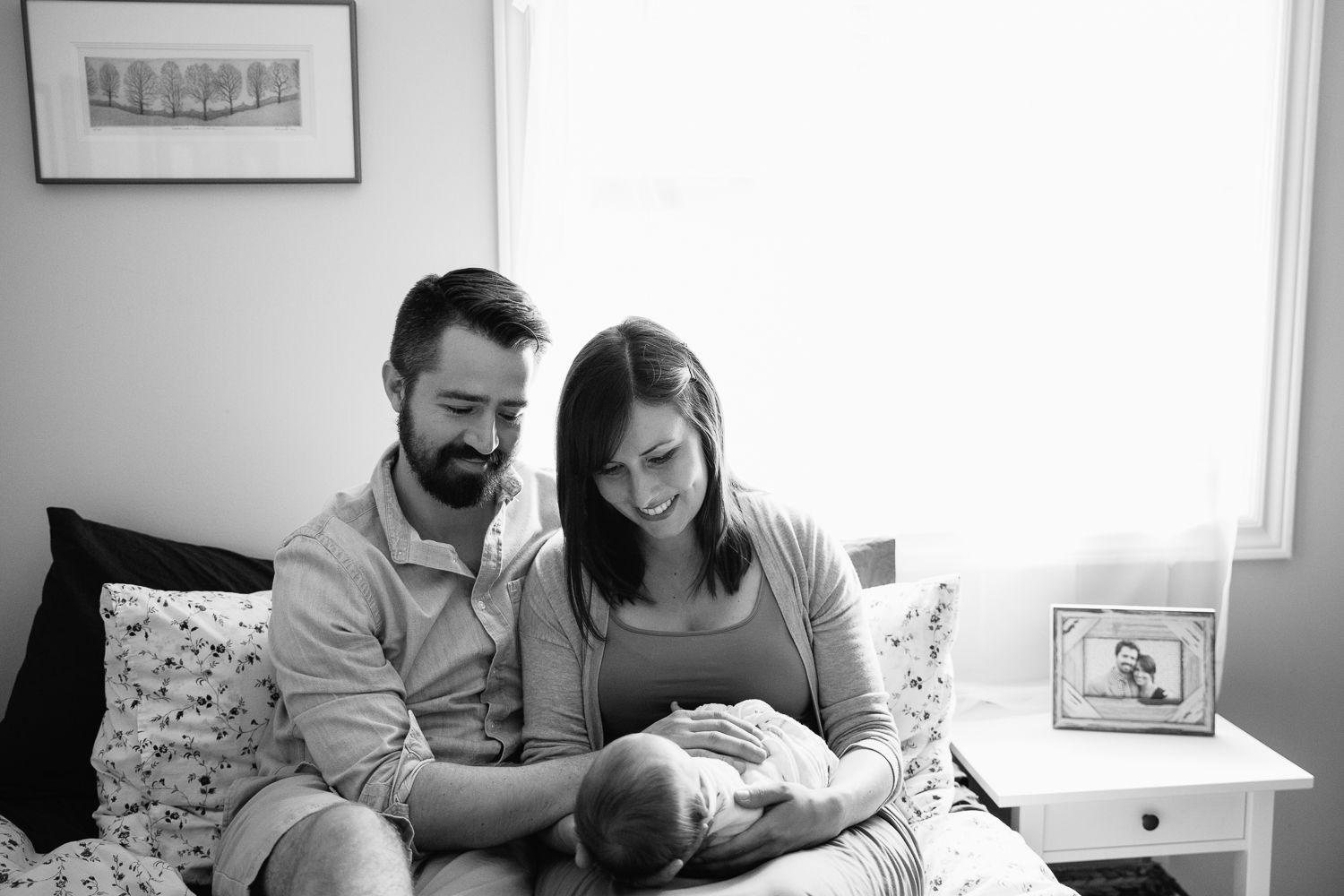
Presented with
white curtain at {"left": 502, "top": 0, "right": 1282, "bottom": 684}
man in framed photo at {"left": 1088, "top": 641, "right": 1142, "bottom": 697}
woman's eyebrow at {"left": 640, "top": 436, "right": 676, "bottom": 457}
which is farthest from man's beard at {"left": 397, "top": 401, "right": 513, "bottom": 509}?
man in framed photo at {"left": 1088, "top": 641, "right": 1142, "bottom": 697}

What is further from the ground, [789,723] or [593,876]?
[789,723]

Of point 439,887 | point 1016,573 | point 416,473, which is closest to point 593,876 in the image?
point 439,887

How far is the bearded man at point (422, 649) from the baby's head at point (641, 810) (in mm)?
225

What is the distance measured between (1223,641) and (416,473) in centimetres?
177

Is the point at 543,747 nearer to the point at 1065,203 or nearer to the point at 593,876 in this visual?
the point at 593,876

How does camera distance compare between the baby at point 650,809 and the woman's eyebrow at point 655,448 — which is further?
the woman's eyebrow at point 655,448

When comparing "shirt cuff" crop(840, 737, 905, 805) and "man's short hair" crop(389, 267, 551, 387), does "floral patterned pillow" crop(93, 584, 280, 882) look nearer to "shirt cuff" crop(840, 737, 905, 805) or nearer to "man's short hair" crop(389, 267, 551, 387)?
"man's short hair" crop(389, 267, 551, 387)

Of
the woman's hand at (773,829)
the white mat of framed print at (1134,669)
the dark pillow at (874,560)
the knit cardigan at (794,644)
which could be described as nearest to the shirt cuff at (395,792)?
the knit cardigan at (794,644)

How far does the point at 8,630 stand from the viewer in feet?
6.72

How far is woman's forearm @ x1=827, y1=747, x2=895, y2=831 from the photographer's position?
4.50ft

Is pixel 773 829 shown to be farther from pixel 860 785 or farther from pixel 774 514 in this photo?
pixel 774 514

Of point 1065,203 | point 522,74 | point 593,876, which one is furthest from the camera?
point 1065,203

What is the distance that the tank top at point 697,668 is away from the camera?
5.10 ft

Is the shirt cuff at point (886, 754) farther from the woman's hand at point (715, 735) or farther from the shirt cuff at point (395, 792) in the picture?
the shirt cuff at point (395, 792)
